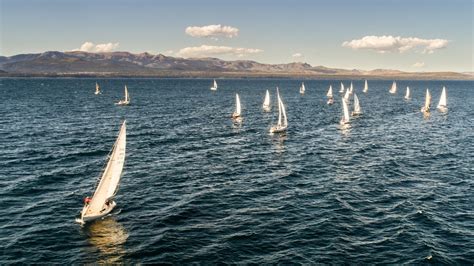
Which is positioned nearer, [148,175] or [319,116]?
[148,175]

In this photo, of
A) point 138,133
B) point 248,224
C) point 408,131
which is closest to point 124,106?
point 138,133

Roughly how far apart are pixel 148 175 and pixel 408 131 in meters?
68.8

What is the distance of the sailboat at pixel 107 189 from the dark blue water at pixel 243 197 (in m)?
1.19

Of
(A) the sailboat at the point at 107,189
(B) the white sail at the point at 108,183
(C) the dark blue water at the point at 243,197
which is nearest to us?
(C) the dark blue water at the point at 243,197

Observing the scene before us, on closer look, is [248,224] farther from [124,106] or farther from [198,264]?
[124,106]

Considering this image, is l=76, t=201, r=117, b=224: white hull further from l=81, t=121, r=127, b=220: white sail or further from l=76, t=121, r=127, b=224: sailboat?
l=81, t=121, r=127, b=220: white sail

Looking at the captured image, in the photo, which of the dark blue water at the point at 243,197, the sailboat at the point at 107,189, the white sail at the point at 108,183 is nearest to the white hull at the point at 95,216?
the sailboat at the point at 107,189

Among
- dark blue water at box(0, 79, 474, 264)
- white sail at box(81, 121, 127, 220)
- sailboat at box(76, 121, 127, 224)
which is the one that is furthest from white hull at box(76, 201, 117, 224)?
dark blue water at box(0, 79, 474, 264)

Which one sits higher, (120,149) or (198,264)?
(120,149)

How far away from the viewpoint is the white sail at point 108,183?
44438 millimetres

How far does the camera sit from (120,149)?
4656cm

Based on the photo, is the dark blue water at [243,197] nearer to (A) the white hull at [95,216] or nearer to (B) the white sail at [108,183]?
(A) the white hull at [95,216]

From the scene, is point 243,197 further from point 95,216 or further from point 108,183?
point 95,216

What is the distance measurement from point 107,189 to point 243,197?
1582cm
